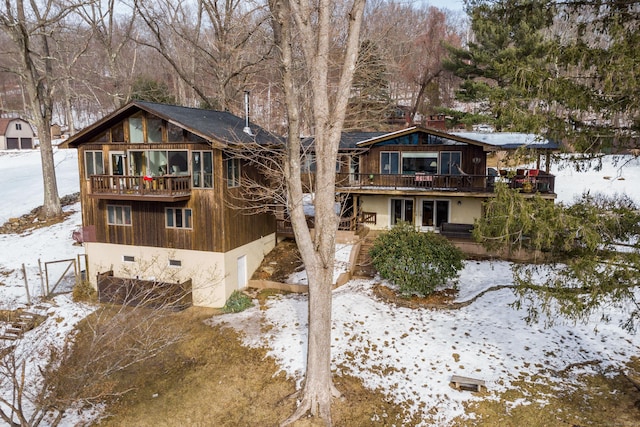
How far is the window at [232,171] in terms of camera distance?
1669cm

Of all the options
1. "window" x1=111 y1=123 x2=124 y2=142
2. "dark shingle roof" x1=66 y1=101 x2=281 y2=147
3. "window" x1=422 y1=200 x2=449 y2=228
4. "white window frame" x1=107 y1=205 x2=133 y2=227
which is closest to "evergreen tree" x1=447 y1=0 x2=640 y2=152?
"dark shingle roof" x1=66 y1=101 x2=281 y2=147

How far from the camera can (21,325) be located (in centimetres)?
1565

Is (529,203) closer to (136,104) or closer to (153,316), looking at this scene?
(153,316)

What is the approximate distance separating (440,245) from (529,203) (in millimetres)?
8382

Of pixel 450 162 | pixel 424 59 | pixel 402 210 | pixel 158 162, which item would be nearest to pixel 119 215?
pixel 158 162

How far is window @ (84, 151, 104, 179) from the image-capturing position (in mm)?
17922

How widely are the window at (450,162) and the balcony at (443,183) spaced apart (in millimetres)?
1077

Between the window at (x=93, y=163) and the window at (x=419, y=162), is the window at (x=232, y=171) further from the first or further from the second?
the window at (x=419, y=162)

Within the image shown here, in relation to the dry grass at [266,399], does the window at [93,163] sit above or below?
above

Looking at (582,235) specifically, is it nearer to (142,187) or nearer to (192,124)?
(192,124)

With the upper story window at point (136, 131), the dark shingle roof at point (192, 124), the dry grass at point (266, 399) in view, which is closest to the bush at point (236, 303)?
the dry grass at point (266, 399)

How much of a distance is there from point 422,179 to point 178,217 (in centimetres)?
1151

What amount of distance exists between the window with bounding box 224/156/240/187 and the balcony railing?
14.8 ft

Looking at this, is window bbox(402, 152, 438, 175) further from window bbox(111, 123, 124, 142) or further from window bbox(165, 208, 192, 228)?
window bbox(111, 123, 124, 142)
